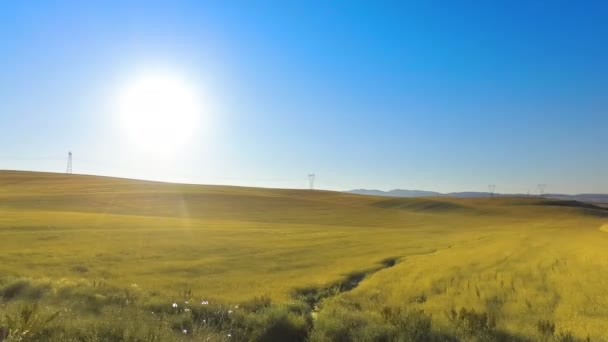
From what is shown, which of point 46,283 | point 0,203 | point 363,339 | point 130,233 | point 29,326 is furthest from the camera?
point 0,203

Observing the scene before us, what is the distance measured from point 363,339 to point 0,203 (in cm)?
6580

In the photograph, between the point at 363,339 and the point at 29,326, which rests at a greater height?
the point at 29,326

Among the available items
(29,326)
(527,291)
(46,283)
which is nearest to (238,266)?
(46,283)

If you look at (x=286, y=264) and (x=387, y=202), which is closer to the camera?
(x=286, y=264)

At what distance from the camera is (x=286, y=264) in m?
26.5

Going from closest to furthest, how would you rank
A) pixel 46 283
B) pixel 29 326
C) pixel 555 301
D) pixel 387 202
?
pixel 29 326 → pixel 46 283 → pixel 555 301 → pixel 387 202

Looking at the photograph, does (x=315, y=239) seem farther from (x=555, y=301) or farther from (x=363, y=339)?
(x=363, y=339)

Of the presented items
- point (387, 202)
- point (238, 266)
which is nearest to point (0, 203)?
point (238, 266)

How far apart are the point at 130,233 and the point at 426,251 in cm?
2150

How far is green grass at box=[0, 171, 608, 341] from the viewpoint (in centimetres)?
1022

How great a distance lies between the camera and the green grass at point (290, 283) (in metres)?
10.2

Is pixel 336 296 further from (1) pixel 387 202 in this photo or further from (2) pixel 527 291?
(1) pixel 387 202

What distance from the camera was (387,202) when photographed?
364 ft

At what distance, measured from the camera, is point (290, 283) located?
67.9ft
